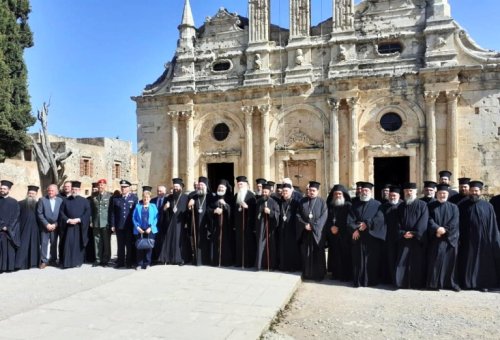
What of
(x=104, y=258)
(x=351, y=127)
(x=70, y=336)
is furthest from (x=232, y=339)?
(x=351, y=127)

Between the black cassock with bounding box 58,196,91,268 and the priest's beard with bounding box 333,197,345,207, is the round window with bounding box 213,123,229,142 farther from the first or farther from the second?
the priest's beard with bounding box 333,197,345,207

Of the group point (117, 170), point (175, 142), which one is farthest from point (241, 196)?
point (117, 170)

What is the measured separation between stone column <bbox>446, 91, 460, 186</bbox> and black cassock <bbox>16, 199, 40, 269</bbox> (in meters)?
13.5

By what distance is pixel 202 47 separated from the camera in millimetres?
19859

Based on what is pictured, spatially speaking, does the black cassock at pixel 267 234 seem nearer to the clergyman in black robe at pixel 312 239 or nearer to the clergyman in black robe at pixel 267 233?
the clergyman in black robe at pixel 267 233

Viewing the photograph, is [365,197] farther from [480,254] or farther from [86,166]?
[86,166]

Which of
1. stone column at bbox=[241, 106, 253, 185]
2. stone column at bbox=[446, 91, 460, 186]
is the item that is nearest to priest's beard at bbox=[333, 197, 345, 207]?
stone column at bbox=[446, 91, 460, 186]

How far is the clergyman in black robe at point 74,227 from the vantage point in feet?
29.8

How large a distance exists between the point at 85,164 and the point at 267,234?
78.2 ft

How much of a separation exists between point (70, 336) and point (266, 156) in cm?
1403

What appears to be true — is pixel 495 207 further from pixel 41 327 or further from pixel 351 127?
pixel 351 127

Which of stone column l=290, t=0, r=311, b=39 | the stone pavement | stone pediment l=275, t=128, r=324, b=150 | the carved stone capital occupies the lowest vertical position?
the stone pavement

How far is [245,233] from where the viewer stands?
29.2 feet

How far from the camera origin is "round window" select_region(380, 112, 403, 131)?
1711 centimetres
